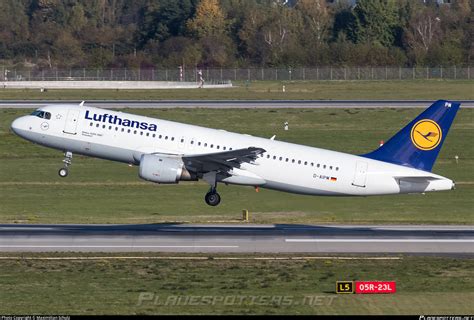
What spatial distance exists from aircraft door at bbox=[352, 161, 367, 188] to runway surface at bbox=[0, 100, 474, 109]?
46133mm

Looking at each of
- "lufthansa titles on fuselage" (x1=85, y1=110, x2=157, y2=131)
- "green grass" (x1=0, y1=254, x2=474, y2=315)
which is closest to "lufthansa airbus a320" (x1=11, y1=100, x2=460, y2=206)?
"lufthansa titles on fuselage" (x1=85, y1=110, x2=157, y2=131)

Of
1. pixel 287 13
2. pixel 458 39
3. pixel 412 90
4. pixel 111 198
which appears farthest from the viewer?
pixel 287 13

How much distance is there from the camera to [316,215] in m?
62.4

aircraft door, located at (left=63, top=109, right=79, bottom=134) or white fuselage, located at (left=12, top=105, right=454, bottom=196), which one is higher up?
aircraft door, located at (left=63, top=109, right=79, bottom=134)

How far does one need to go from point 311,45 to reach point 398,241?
358ft

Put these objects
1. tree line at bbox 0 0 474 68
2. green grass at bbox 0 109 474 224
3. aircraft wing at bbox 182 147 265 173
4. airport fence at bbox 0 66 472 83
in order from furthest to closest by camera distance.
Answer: tree line at bbox 0 0 474 68 < airport fence at bbox 0 66 472 83 < green grass at bbox 0 109 474 224 < aircraft wing at bbox 182 147 265 173

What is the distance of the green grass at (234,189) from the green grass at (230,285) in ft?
55.9

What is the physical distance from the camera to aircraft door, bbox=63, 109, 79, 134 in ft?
184

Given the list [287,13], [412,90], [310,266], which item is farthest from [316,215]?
[287,13]

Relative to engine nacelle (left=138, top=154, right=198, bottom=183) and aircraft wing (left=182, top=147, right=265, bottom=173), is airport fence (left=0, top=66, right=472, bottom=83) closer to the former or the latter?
aircraft wing (left=182, top=147, right=265, bottom=173)

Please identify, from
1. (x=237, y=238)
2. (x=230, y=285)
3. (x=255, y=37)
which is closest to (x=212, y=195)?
(x=237, y=238)

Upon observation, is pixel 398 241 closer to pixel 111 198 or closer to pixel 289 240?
pixel 289 240

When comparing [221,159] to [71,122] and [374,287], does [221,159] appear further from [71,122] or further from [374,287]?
[374,287]

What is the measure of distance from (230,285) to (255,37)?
12345 cm
